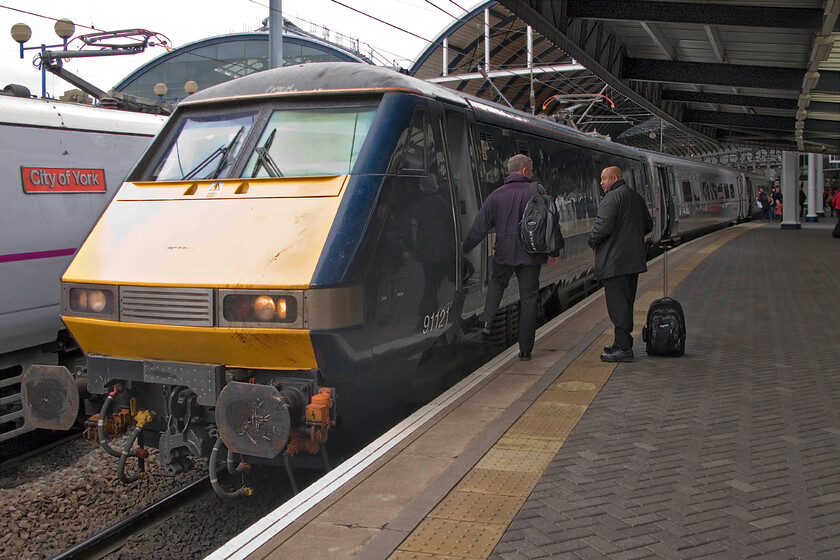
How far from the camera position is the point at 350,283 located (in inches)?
190

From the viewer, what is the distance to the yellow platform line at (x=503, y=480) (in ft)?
11.8

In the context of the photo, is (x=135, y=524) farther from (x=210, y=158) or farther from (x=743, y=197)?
(x=743, y=197)

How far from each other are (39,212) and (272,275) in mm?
3541

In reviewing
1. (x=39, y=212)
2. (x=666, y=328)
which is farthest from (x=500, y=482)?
(x=39, y=212)

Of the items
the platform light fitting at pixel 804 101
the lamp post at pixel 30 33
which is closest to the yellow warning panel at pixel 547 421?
the lamp post at pixel 30 33

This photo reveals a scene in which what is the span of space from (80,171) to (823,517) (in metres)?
6.77

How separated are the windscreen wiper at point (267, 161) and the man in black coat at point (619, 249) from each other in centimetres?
293

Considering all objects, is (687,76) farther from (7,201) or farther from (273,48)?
(7,201)

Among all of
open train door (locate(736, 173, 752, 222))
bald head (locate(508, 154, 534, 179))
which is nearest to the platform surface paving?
bald head (locate(508, 154, 534, 179))

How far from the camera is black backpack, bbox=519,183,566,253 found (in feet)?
22.4

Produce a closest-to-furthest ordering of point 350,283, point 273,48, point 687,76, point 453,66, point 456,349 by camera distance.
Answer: point 350,283
point 456,349
point 273,48
point 687,76
point 453,66

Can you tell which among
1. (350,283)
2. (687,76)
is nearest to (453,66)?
(687,76)

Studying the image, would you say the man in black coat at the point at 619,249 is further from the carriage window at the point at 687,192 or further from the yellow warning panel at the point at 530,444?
the carriage window at the point at 687,192

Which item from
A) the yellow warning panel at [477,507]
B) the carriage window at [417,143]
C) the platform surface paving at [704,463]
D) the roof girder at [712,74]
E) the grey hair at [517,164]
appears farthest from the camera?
the roof girder at [712,74]
